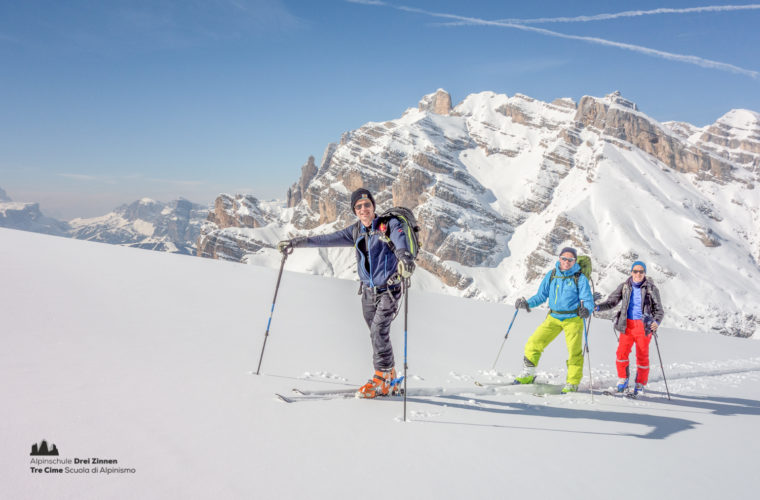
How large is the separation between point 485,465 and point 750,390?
8.39 metres

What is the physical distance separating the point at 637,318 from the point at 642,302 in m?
0.32

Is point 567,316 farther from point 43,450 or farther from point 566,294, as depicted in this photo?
point 43,450

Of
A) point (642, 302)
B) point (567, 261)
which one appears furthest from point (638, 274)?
point (567, 261)

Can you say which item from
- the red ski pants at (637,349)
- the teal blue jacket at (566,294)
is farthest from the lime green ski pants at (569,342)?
the red ski pants at (637,349)

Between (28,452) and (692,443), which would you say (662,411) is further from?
(28,452)

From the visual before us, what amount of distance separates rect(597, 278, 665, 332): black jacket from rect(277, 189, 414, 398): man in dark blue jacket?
4.62 m

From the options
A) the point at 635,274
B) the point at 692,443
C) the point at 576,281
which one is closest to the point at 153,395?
the point at 692,443

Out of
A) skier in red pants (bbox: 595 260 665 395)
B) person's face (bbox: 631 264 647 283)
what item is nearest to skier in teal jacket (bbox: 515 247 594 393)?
skier in red pants (bbox: 595 260 665 395)

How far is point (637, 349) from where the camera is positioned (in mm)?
7867

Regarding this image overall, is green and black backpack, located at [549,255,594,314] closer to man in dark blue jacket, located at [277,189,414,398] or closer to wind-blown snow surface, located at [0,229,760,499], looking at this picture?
wind-blown snow surface, located at [0,229,760,499]

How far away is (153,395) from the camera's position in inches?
159

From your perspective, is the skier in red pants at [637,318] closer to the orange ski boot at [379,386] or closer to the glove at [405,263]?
the orange ski boot at [379,386]

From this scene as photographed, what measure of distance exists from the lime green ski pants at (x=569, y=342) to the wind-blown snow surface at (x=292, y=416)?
510 mm

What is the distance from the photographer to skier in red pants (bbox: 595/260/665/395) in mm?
7684
